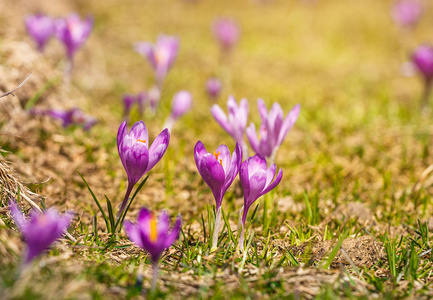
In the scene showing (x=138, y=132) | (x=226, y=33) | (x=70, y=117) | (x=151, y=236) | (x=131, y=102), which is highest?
(x=226, y=33)

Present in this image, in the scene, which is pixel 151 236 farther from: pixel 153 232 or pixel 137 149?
pixel 137 149

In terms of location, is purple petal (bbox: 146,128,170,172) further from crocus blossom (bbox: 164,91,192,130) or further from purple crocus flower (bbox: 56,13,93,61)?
A: purple crocus flower (bbox: 56,13,93,61)

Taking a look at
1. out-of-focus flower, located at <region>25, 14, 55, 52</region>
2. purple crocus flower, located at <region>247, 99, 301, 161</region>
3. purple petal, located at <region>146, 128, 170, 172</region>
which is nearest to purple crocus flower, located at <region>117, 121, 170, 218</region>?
purple petal, located at <region>146, 128, 170, 172</region>

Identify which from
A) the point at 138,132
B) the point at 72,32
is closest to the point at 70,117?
the point at 72,32

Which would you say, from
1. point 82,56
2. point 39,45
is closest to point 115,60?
point 82,56

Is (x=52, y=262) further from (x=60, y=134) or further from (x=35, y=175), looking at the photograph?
(x=60, y=134)

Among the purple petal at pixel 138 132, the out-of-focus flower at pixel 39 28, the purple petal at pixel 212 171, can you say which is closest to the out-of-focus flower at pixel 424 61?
the purple petal at pixel 212 171
